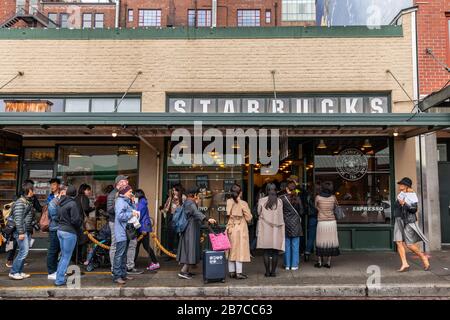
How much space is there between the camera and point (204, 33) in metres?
11.1

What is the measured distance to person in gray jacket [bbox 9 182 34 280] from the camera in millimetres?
7496

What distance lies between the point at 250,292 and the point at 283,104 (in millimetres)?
5660

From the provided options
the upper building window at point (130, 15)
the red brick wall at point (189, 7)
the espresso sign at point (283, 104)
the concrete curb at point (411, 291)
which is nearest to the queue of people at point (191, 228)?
the concrete curb at point (411, 291)

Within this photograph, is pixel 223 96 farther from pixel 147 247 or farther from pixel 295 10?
pixel 295 10

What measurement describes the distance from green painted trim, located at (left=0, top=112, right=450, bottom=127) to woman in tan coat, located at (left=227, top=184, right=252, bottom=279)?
58.6 inches

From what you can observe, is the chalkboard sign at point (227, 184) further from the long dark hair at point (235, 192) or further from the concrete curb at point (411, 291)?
the concrete curb at point (411, 291)

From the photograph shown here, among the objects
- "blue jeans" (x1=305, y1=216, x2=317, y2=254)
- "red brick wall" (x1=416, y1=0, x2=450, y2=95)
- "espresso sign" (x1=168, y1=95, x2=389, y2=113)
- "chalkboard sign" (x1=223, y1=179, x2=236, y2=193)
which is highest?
"red brick wall" (x1=416, y1=0, x2=450, y2=95)

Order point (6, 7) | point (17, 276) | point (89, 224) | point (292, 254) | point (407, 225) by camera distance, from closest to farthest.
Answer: point (17, 276)
point (407, 225)
point (292, 254)
point (89, 224)
point (6, 7)

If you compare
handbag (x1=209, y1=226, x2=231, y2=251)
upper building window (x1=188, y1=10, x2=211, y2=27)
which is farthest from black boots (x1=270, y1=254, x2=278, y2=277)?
upper building window (x1=188, y1=10, x2=211, y2=27)

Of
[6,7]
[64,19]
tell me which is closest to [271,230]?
[6,7]

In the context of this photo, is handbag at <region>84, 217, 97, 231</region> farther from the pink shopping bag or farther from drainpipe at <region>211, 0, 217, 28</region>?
drainpipe at <region>211, 0, 217, 28</region>

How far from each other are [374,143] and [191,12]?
3939 centimetres
